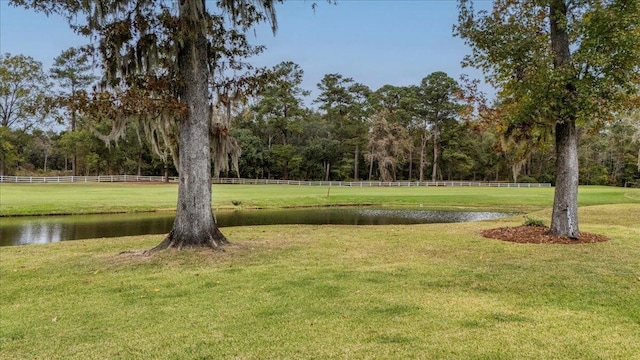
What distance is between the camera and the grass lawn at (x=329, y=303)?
3951 mm

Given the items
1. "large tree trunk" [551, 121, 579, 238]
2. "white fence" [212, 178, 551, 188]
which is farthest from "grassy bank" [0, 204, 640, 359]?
"white fence" [212, 178, 551, 188]

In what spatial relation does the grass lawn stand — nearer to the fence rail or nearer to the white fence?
the fence rail

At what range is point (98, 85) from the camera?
30.0 feet

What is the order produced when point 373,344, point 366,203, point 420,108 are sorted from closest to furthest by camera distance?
point 373,344 < point 366,203 < point 420,108

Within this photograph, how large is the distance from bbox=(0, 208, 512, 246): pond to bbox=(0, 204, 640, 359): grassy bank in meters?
7.16

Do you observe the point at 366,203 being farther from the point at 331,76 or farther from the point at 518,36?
the point at 331,76

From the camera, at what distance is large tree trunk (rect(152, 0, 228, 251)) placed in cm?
880

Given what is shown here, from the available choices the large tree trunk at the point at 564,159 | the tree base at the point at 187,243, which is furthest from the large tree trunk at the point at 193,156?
the large tree trunk at the point at 564,159

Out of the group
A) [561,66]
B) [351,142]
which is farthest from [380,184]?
[561,66]

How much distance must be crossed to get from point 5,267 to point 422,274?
7.96 metres

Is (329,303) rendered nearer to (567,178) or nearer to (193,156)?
(193,156)

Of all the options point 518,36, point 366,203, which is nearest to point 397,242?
point 518,36

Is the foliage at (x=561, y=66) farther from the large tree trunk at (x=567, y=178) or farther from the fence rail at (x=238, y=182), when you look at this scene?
the fence rail at (x=238, y=182)

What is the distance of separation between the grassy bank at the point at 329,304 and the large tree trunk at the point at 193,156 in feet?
1.86
